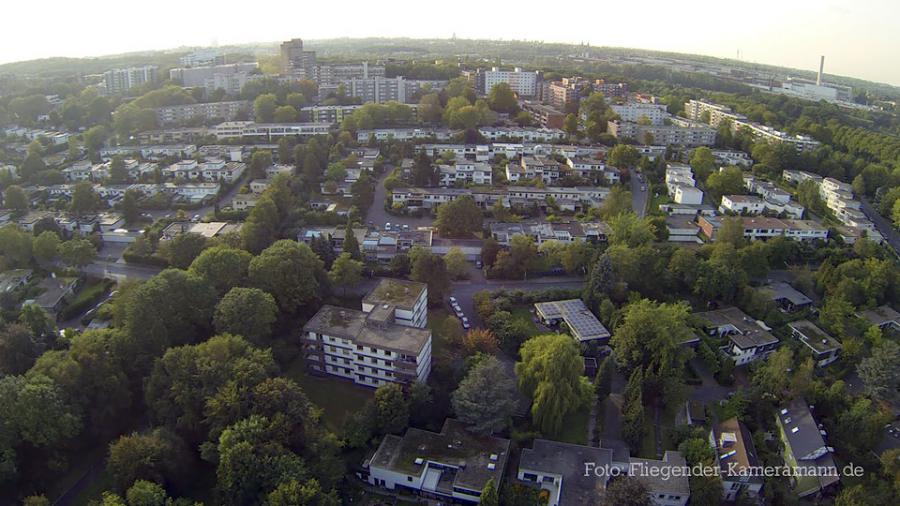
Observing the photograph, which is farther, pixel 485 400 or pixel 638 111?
pixel 638 111

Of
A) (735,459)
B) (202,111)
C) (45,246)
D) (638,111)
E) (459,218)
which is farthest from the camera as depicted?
(638,111)

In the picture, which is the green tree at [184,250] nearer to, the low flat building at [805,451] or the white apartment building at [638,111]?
the low flat building at [805,451]

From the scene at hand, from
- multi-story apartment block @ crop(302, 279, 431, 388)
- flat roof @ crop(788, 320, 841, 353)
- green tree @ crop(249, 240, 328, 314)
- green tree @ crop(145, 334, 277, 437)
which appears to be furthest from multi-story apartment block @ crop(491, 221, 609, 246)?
green tree @ crop(145, 334, 277, 437)

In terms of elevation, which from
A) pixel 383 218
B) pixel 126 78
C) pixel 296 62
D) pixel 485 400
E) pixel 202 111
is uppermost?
pixel 296 62

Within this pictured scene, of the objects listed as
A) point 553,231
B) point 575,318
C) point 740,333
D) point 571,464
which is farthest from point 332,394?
point 740,333

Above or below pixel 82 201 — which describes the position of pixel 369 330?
below

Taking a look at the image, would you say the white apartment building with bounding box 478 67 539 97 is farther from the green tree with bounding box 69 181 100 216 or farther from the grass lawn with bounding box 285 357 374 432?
the grass lawn with bounding box 285 357 374 432

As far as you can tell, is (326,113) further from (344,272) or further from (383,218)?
(344,272)
